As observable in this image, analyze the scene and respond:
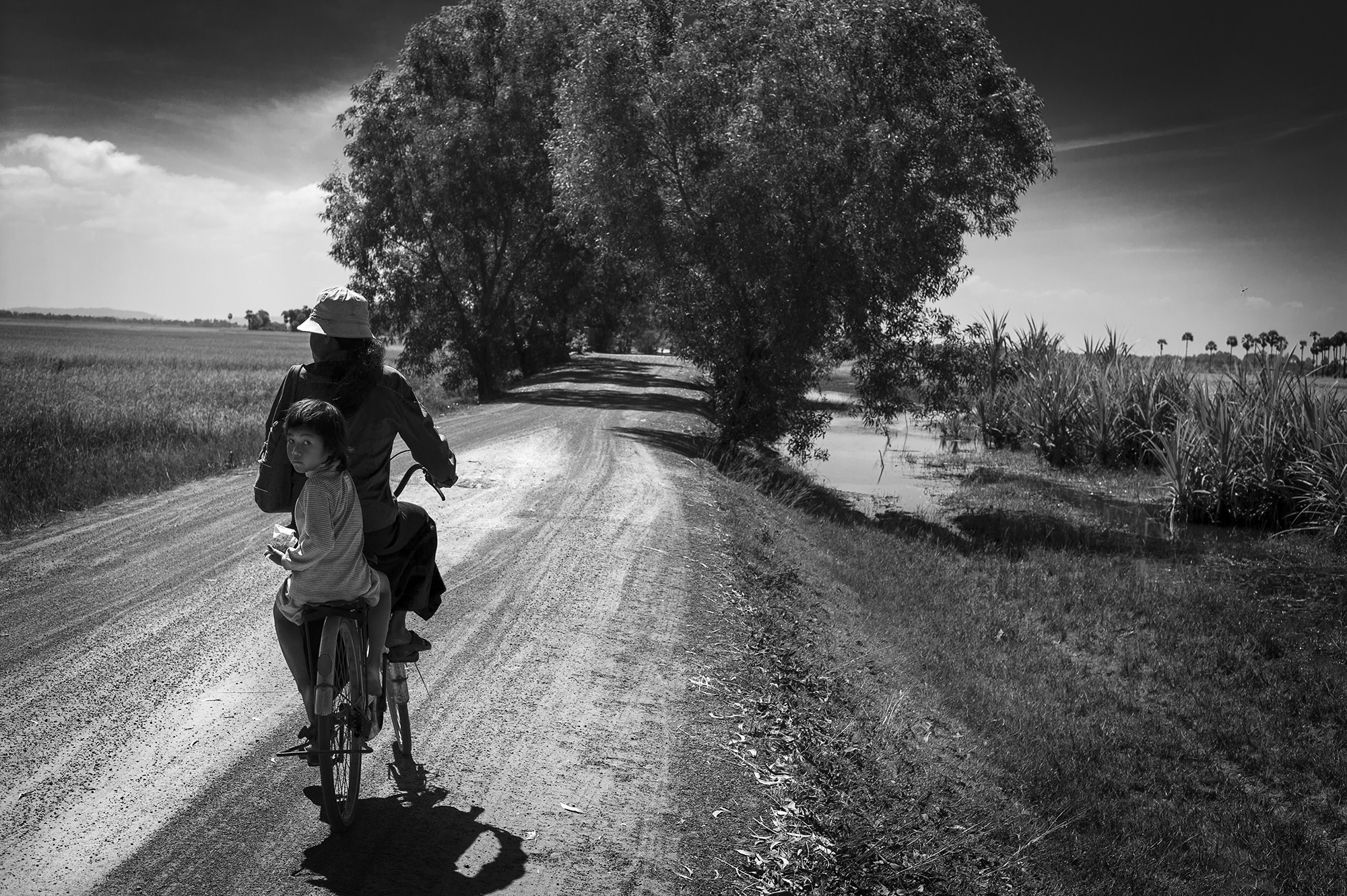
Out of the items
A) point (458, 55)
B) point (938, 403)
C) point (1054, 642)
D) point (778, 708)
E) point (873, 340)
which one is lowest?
point (1054, 642)

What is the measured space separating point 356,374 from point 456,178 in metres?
28.1

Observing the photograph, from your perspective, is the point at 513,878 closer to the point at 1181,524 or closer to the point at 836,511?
the point at 836,511

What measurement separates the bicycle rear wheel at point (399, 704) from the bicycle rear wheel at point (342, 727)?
0.44 meters

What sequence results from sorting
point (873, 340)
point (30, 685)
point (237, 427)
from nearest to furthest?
point (30, 685)
point (237, 427)
point (873, 340)

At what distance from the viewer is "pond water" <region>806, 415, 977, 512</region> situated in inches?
902

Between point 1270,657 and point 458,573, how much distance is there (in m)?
9.00

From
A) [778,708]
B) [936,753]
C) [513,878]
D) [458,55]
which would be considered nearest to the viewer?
[513,878]

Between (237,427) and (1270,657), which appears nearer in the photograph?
(1270,657)

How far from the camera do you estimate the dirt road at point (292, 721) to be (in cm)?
429

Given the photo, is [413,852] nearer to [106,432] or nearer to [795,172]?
[106,432]

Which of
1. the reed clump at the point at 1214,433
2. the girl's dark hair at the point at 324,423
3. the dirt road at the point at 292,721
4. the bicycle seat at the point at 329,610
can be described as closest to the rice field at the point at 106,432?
the dirt road at the point at 292,721

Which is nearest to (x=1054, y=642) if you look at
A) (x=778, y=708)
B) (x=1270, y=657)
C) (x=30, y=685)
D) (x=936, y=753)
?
(x=1270, y=657)

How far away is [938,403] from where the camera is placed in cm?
2178

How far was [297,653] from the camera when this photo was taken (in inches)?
167
